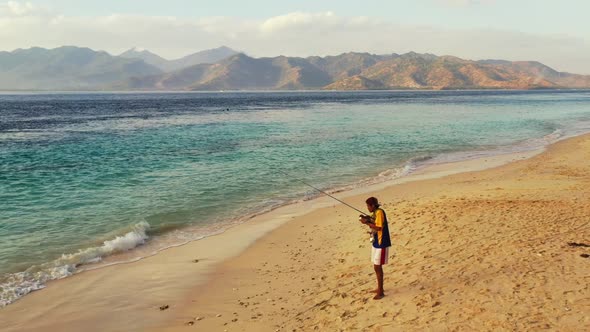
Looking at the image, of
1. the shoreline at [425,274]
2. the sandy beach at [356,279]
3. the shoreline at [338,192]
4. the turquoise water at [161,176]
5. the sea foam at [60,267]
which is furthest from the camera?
the turquoise water at [161,176]

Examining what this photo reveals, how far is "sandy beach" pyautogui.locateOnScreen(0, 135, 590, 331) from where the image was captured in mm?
8297

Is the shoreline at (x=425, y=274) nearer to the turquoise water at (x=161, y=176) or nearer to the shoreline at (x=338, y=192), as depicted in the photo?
the shoreline at (x=338, y=192)

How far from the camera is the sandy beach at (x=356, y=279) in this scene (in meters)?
8.30

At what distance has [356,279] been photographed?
10414mm

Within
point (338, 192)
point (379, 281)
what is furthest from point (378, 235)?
point (338, 192)

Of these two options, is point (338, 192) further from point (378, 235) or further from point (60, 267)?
point (60, 267)

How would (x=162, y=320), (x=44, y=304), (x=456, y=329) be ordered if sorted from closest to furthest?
(x=456, y=329)
(x=162, y=320)
(x=44, y=304)

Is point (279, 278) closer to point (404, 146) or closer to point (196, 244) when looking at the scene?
point (196, 244)

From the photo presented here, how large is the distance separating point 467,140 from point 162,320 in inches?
1464

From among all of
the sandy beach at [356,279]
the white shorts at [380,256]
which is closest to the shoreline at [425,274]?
the sandy beach at [356,279]

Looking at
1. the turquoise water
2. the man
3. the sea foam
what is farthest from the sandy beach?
the turquoise water

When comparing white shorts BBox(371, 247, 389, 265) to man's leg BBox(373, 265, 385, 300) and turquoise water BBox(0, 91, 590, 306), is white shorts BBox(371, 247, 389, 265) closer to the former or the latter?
man's leg BBox(373, 265, 385, 300)

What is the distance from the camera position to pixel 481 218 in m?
13.5

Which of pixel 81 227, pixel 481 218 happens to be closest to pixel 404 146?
pixel 481 218
